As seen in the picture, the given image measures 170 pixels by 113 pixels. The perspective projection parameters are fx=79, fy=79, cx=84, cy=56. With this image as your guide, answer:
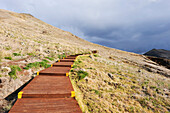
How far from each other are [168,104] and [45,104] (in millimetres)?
7518

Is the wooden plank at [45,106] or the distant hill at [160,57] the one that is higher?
the distant hill at [160,57]

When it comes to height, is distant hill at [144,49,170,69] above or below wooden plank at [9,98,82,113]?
above

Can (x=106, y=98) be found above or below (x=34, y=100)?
below

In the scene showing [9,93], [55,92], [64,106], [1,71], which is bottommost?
[9,93]

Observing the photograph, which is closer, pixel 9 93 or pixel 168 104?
pixel 9 93

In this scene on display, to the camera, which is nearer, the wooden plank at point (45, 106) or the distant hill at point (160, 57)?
the wooden plank at point (45, 106)

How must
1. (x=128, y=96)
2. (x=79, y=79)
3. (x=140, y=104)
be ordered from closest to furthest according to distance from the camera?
(x=140, y=104) < (x=128, y=96) < (x=79, y=79)

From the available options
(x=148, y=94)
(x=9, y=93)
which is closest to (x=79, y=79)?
(x=9, y=93)

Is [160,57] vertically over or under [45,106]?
over

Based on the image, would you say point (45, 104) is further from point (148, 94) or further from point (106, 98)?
point (148, 94)

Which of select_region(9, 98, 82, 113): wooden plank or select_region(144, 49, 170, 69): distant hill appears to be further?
select_region(144, 49, 170, 69): distant hill

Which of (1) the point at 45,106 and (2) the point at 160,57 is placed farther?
(2) the point at 160,57

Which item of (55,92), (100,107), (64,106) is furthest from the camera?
(100,107)

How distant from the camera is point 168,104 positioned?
17.2 feet
